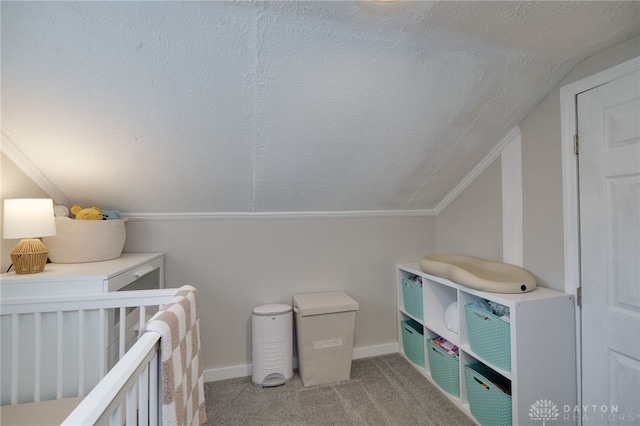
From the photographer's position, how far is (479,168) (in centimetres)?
203

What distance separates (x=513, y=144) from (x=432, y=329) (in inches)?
51.0

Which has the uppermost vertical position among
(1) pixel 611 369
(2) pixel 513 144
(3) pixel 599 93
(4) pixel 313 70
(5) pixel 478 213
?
(4) pixel 313 70

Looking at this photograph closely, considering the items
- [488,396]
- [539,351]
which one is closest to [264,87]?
[539,351]

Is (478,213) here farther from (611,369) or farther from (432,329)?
(611,369)

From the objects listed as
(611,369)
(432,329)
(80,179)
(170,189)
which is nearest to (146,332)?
(170,189)

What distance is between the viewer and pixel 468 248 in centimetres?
215

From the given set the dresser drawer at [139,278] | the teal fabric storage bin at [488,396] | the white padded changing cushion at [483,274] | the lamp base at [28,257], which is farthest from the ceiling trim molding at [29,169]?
the teal fabric storage bin at [488,396]

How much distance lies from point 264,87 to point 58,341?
4.43ft

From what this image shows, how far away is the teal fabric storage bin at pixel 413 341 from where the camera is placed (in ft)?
6.84

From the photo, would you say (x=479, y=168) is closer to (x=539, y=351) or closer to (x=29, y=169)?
(x=539, y=351)

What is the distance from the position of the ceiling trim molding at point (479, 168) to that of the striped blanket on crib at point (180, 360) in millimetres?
1966

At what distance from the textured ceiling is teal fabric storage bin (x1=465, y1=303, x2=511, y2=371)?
100cm

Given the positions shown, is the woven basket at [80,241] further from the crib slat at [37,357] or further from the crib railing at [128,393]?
the crib railing at [128,393]

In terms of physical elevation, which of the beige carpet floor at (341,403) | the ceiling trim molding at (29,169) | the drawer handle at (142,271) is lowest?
the beige carpet floor at (341,403)
